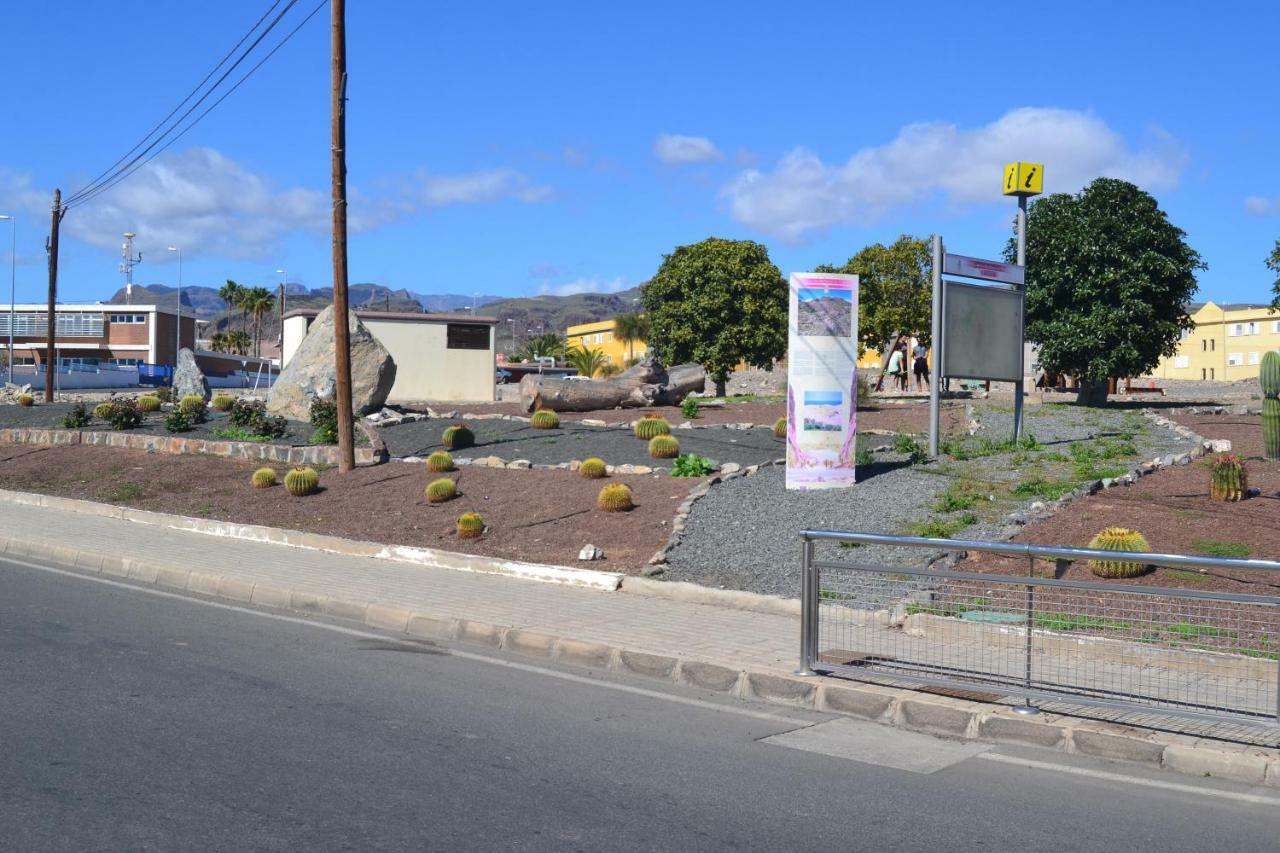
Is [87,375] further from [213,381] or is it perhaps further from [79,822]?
[79,822]

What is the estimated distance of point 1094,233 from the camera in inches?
1166

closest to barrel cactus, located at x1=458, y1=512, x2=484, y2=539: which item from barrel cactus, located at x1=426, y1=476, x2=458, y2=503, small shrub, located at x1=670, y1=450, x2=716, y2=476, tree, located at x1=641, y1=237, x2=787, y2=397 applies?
barrel cactus, located at x1=426, y1=476, x2=458, y2=503

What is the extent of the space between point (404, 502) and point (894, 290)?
42672 millimetres

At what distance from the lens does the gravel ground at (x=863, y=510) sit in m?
13.0

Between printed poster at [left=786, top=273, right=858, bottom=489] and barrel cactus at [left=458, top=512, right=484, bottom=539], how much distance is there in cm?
417

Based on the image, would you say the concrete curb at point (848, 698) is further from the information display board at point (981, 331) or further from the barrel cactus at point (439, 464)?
the information display board at point (981, 331)

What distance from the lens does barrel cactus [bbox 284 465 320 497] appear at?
20047 mm

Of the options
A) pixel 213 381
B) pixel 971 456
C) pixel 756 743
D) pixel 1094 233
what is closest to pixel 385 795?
pixel 756 743

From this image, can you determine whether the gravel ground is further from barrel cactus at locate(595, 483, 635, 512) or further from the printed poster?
barrel cactus at locate(595, 483, 635, 512)

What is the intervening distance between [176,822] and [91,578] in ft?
31.6

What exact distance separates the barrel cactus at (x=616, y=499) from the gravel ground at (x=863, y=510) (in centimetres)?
105

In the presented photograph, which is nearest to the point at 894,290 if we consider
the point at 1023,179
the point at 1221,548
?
the point at 1023,179

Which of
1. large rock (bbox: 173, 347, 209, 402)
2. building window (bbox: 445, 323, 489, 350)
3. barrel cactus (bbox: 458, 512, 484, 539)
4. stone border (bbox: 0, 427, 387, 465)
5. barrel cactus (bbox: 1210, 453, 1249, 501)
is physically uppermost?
building window (bbox: 445, 323, 489, 350)

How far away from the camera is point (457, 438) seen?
76.1 ft
